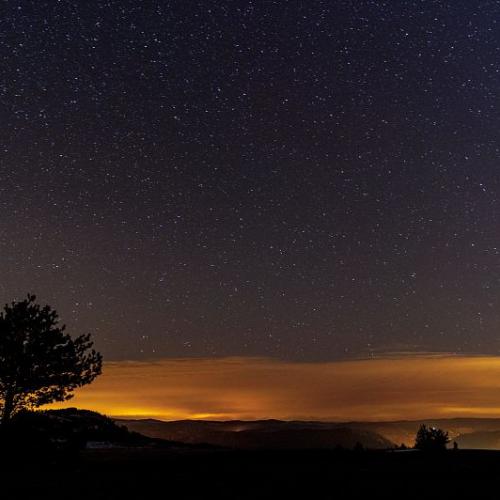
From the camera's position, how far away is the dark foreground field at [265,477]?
1322 cm

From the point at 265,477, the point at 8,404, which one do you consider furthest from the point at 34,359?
the point at 265,477

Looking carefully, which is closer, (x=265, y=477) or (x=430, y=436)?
(x=265, y=477)

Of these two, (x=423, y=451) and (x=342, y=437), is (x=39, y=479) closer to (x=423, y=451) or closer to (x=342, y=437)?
(x=423, y=451)

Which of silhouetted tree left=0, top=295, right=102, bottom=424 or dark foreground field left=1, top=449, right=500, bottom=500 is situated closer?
dark foreground field left=1, top=449, right=500, bottom=500

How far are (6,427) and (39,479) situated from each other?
29.0ft

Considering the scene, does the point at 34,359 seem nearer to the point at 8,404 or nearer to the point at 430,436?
the point at 8,404

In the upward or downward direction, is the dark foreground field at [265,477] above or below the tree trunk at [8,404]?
below

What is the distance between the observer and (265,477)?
1584cm

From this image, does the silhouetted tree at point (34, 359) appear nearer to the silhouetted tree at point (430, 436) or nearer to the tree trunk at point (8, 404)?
the tree trunk at point (8, 404)

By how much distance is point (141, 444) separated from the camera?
111ft

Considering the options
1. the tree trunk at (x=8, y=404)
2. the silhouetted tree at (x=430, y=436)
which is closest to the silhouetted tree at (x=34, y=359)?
the tree trunk at (x=8, y=404)

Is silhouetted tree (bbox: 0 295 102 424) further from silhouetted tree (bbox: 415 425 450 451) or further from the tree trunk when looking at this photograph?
silhouetted tree (bbox: 415 425 450 451)

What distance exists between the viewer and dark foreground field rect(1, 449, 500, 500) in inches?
520

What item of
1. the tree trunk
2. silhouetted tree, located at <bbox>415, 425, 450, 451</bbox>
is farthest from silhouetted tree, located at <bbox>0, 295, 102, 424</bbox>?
silhouetted tree, located at <bbox>415, 425, 450, 451</bbox>
